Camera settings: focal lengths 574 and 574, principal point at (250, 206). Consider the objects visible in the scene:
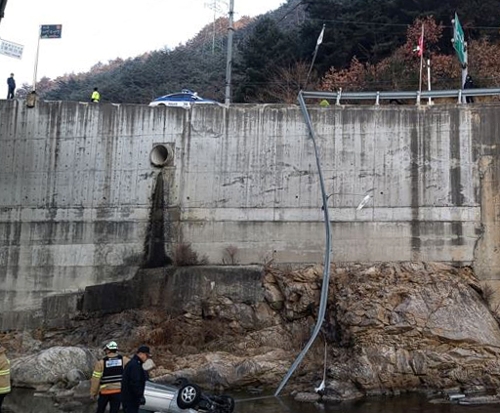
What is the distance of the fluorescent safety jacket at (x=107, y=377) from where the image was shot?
→ 977 cm

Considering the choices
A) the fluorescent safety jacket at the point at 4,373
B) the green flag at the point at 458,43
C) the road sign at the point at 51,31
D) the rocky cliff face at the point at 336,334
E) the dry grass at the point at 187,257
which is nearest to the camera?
the fluorescent safety jacket at the point at 4,373

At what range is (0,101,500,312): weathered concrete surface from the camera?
17531 mm

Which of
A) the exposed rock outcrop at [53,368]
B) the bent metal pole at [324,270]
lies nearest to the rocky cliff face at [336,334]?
the bent metal pole at [324,270]

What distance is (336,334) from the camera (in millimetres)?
16250

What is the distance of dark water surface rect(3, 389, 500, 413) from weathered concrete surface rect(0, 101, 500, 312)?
4.80m

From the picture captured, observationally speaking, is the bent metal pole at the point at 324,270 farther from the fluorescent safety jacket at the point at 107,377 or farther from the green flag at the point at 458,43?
the green flag at the point at 458,43

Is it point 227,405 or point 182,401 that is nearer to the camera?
point 182,401

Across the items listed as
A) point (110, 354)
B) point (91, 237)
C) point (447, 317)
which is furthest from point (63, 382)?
point (447, 317)

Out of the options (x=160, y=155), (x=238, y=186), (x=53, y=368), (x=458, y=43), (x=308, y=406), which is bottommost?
(x=308, y=406)

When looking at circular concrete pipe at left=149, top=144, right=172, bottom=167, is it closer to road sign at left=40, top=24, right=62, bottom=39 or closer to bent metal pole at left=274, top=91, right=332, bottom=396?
bent metal pole at left=274, top=91, right=332, bottom=396

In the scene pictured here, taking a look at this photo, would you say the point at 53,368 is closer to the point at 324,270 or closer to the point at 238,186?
the point at 238,186

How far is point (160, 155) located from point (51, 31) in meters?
7.32

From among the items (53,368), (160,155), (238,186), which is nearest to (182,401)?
(53,368)

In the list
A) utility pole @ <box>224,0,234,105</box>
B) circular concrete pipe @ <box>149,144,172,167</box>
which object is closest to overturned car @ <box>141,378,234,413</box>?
circular concrete pipe @ <box>149,144,172,167</box>
